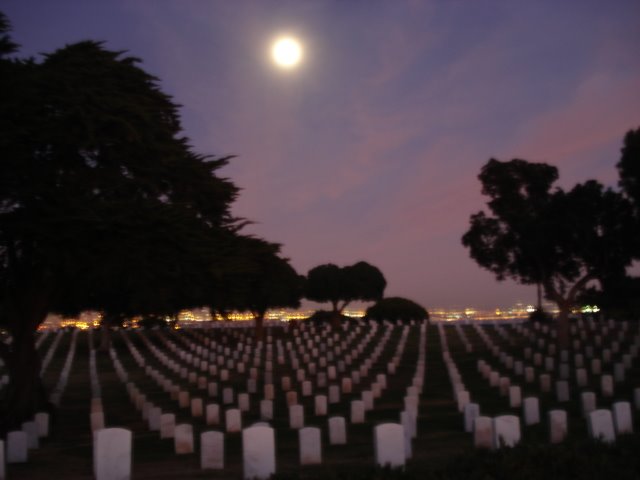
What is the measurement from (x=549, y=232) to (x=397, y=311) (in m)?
25.1

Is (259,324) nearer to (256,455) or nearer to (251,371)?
(251,371)

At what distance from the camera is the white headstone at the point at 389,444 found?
9.31 metres

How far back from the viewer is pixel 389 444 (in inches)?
369

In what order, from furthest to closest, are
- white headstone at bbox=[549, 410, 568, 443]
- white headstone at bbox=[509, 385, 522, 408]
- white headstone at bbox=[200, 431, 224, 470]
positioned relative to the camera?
1. white headstone at bbox=[509, 385, 522, 408]
2. white headstone at bbox=[549, 410, 568, 443]
3. white headstone at bbox=[200, 431, 224, 470]

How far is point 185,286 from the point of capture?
48.3 feet

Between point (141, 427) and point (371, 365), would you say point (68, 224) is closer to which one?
point (141, 427)

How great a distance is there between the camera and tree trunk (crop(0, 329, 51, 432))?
53.1 feet

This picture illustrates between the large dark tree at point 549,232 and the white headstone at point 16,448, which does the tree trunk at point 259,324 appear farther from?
the white headstone at point 16,448

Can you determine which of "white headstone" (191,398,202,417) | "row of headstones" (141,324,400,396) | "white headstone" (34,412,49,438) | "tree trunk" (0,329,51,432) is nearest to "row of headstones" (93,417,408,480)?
"white headstone" (34,412,49,438)

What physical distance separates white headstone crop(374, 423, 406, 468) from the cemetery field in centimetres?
1

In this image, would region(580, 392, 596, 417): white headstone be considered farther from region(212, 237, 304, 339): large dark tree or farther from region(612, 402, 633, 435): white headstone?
region(212, 237, 304, 339): large dark tree

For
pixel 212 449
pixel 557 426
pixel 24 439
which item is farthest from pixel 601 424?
pixel 24 439

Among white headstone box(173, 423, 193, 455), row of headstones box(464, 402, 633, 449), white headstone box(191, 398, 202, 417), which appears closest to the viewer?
row of headstones box(464, 402, 633, 449)

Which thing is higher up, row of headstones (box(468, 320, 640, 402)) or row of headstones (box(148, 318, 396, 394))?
row of headstones (box(148, 318, 396, 394))
